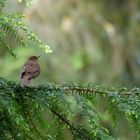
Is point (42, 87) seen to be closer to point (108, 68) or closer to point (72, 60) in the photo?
point (72, 60)

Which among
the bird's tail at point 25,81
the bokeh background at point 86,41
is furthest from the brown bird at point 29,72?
the bokeh background at point 86,41

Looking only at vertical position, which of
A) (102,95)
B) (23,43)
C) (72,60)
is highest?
(72,60)

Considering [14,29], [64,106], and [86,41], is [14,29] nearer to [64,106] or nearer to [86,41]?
[64,106]

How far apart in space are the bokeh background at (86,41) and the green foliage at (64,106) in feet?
17.8

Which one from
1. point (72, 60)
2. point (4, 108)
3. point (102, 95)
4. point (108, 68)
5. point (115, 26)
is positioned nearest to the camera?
point (4, 108)

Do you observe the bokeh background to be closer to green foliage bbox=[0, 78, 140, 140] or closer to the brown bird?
the brown bird

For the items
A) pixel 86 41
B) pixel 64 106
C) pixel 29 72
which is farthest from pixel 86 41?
pixel 64 106

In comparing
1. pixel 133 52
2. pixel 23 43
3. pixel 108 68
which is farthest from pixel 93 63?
pixel 23 43

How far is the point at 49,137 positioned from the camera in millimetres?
2174

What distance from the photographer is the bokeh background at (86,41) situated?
8.20 meters

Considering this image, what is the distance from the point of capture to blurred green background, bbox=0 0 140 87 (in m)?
8.25

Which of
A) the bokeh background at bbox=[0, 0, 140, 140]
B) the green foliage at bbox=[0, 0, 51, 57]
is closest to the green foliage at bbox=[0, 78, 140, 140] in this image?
the green foliage at bbox=[0, 0, 51, 57]

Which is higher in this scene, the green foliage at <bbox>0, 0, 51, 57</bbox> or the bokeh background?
the bokeh background

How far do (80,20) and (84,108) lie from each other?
7.08m
